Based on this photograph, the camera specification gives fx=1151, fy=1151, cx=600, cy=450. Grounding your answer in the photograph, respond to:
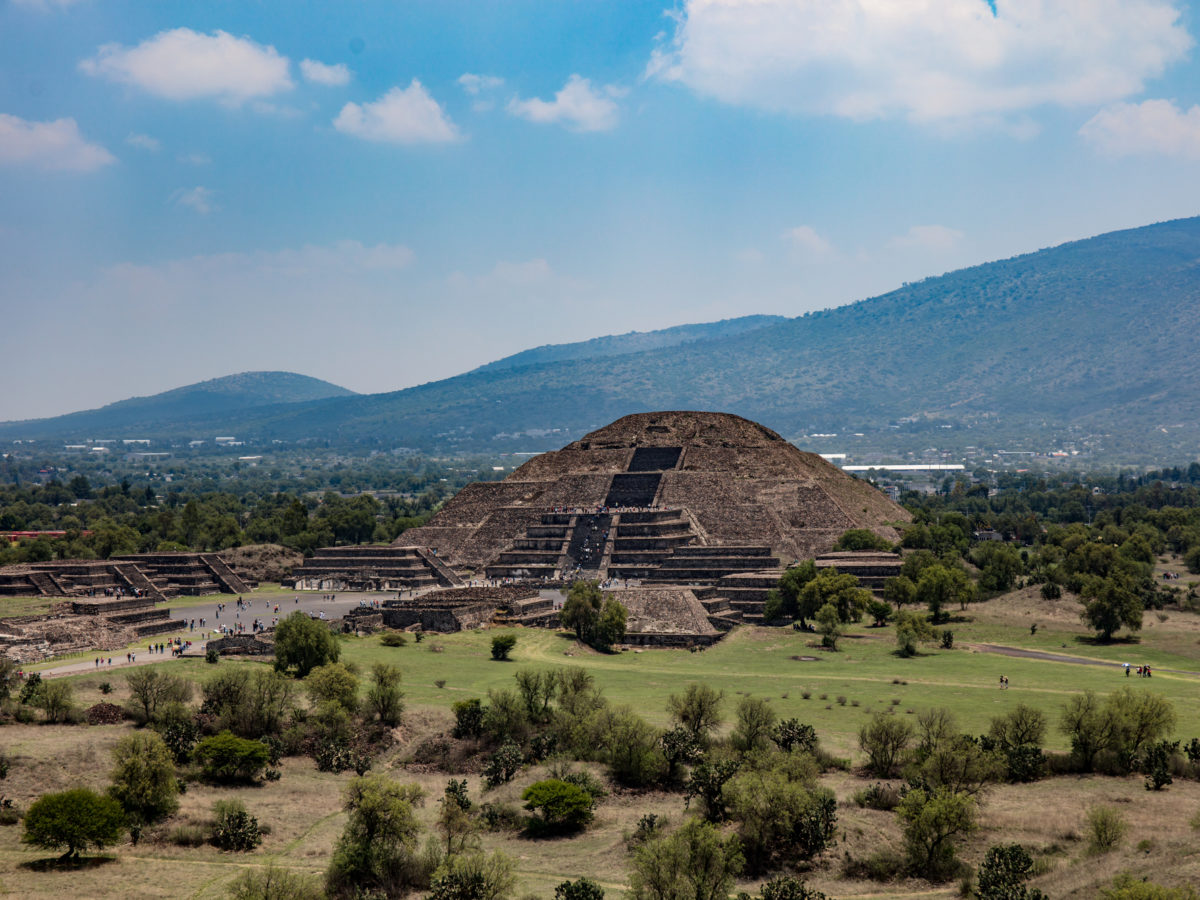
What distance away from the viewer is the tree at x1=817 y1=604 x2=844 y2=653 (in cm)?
5903

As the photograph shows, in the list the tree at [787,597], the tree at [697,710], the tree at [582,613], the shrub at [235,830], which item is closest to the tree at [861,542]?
the tree at [787,597]

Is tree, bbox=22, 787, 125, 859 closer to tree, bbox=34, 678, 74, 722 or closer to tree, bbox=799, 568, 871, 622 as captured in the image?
tree, bbox=34, 678, 74, 722

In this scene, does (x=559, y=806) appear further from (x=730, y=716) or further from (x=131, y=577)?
(x=131, y=577)

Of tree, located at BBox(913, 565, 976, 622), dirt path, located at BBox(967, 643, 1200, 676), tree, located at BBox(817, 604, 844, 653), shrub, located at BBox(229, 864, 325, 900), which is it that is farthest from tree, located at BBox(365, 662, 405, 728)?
tree, located at BBox(913, 565, 976, 622)

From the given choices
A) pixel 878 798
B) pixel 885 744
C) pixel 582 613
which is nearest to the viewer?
pixel 878 798

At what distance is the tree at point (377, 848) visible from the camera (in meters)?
30.5

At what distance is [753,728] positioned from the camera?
38500mm

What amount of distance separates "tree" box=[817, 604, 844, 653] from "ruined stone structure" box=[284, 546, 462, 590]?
28.5 metres

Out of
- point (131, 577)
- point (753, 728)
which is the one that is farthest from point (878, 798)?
point (131, 577)

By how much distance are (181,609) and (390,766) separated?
32.9 meters

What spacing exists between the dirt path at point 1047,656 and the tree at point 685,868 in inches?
1228

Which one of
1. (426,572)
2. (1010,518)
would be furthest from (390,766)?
(1010,518)

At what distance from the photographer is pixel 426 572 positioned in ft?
263

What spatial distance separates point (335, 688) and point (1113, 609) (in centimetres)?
3987
